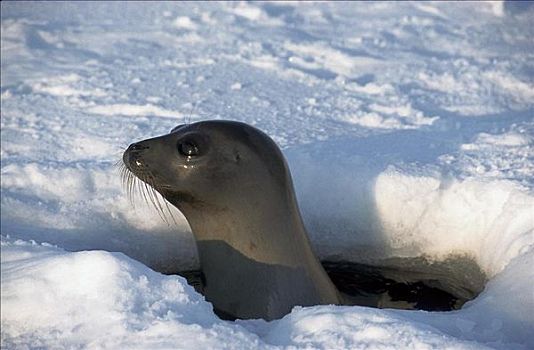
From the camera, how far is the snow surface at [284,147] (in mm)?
2578

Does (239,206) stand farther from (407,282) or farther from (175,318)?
(407,282)

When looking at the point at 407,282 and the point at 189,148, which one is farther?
the point at 407,282

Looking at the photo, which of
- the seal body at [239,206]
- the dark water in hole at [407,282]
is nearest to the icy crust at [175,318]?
the seal body at [239,206]

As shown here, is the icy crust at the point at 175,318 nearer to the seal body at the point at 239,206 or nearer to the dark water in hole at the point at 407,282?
the seal body at the point at 239,206

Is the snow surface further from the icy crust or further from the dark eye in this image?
the dark eye

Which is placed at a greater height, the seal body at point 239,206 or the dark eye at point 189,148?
the dark eye at point 189,148

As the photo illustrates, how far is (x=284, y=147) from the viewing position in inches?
155

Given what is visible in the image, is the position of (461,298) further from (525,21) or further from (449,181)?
(525,21)

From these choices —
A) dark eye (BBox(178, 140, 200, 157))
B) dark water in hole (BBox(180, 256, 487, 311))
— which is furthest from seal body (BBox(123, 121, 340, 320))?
dark water in hole (BBox(180, 256, 487, 311))

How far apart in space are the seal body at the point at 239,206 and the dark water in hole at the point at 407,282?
367 mm

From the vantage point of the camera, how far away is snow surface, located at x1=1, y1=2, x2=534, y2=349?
8.46 ft

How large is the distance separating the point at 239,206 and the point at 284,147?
825 mm

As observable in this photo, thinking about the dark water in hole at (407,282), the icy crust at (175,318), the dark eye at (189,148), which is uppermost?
the dark eye at (189,148)

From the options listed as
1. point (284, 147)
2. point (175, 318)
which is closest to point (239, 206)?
point (175, 318)
